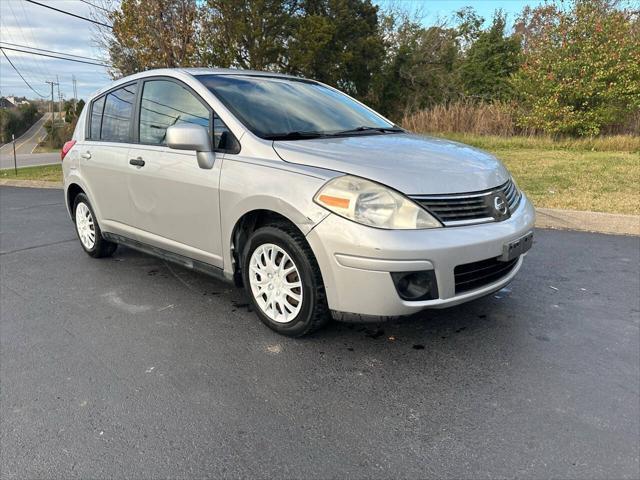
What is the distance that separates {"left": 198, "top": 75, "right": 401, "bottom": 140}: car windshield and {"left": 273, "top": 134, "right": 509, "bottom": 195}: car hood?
235mm

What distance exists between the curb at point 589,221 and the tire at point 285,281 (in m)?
4.16

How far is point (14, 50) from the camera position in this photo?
1162 inches

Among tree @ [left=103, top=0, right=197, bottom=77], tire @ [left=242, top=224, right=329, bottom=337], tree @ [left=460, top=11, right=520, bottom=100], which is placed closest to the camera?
tire @ [left=242, top=224, right=329, bottom=337]

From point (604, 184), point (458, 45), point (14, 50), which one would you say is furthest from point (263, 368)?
point (14, 50)

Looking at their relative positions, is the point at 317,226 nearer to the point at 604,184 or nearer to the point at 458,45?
the point at 604,184

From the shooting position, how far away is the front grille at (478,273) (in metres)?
2.79

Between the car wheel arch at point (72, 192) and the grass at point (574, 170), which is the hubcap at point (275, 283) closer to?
the car wheel arch at point (72, 192)

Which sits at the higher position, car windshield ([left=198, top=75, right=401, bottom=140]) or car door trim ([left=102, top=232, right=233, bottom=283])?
car windshield ([left=198, top=75, right=401, bottom=140])

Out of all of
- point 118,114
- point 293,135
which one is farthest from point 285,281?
point 118,114

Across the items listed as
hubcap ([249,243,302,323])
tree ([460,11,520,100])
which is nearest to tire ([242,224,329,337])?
hubcap ([249,243,302,323])

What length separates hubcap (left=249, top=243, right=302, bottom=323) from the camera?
3.07 m

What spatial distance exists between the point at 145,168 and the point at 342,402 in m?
2.44

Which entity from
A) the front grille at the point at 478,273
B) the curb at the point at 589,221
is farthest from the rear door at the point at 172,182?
the curb at the point at 589,221

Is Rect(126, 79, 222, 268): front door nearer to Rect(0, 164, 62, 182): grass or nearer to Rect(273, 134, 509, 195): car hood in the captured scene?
Rect(273, 134, 509, 195): car hood
